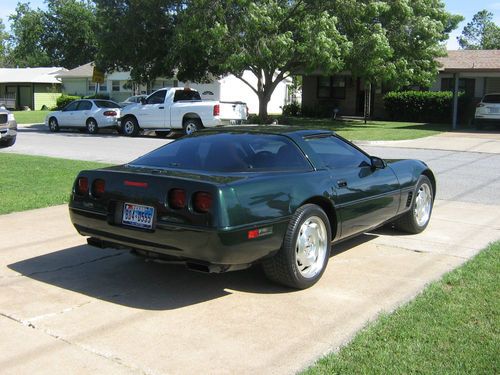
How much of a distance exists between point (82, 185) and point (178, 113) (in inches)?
651

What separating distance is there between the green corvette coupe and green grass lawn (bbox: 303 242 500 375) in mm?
995

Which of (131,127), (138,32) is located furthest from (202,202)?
(138,32)

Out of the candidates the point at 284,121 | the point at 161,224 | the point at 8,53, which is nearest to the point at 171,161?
the point at 161,224

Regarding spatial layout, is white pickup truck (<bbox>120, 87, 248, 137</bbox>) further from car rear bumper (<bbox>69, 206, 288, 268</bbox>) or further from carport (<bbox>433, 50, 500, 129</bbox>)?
car rear bumper (<bbox>69, 206, 288, 268</bbox>)

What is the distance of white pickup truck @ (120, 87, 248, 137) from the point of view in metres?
20.5

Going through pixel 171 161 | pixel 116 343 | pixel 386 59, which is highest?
pixel 386 59

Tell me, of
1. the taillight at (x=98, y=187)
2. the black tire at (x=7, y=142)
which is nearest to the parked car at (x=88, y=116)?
the black tire at (x=7, y=142)

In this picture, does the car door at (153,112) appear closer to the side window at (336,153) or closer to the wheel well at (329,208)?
the side window at (336,153)

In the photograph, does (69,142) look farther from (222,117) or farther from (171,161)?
(171,161)

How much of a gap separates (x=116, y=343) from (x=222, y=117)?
17.0 m

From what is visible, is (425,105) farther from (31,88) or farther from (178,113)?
(31,88)

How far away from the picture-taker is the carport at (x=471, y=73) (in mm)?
27156

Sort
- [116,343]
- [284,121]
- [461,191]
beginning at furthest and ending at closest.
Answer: [284,121]
[461,191]
[116,343]

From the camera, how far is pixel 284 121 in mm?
29125
